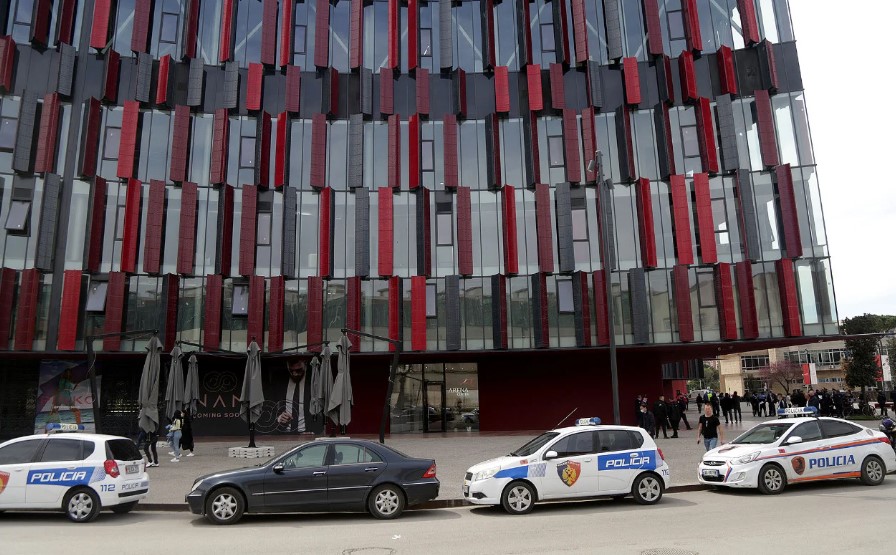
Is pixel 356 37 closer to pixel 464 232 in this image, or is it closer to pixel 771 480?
pixel 464 232

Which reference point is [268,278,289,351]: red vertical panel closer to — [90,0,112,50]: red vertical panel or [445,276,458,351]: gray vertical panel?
[445,276,458,351]: gray vertical panel

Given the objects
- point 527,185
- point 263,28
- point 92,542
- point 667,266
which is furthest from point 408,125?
point 92,542

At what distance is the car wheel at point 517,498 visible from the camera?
11758 mm

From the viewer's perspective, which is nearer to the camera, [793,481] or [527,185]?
[793,481]

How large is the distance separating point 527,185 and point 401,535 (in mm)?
22052

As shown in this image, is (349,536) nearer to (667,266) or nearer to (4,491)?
(4,491)

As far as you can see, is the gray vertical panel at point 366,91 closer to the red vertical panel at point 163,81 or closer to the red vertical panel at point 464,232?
the red vertical panel at point 464,232

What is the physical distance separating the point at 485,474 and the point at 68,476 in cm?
716

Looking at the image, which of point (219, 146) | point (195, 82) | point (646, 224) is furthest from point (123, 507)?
point (646, 224)

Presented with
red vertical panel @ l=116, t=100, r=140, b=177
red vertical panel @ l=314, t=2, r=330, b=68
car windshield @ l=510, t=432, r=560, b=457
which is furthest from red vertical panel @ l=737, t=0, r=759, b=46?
red vertical panel @ l=116, t=100, r=140, b=177

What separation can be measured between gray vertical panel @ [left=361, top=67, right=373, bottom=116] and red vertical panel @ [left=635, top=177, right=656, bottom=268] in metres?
12.6

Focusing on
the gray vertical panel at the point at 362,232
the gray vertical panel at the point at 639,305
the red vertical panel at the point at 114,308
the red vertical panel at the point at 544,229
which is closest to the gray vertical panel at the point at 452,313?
the red vertical panel at the point at 544,229

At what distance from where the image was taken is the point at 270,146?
30.2 metres

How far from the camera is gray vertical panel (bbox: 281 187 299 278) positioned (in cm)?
2891
